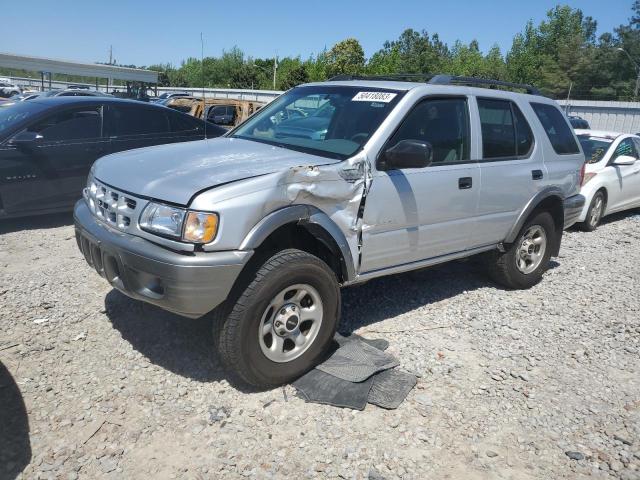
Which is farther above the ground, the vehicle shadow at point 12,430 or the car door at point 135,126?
the car door at point 135,126

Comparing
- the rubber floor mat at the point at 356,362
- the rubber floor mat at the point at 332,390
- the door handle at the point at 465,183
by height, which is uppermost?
A: the door handle at the point at 465,183

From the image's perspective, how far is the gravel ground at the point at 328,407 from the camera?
9.10 ft

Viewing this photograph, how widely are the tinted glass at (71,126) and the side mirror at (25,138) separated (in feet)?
0.27

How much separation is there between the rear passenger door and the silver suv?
0.06 feet

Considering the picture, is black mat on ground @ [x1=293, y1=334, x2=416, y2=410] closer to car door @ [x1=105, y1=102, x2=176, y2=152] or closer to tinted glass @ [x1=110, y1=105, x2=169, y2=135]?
car door @ [x1=105, y1=102, x2=176, y2=152]

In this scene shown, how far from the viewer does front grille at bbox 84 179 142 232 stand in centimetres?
317

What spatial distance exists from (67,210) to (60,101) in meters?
1.38

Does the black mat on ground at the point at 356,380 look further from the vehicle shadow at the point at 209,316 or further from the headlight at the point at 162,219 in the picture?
the headlight at the point at 162,219

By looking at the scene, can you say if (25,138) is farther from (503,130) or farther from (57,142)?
(503,130)

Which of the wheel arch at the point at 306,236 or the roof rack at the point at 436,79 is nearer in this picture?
the wheel arch at the point at 306,236

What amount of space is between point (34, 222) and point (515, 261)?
5803mm

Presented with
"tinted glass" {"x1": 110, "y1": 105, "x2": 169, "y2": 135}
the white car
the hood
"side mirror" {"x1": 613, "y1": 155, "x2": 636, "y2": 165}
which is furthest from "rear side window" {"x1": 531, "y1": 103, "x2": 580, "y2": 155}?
"tinted glass" {"x1": 110, "y1": 105, "x2": 169, "y2": 135}

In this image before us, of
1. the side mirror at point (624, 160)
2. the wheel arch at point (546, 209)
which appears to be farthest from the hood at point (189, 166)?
the side mirror at point (624, 160)

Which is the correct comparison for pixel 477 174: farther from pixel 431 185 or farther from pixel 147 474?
pixel 147 474
